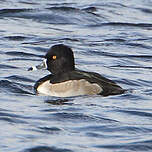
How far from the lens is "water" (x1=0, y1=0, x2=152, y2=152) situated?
12960 millimetres

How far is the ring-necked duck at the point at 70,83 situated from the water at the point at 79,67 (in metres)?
0.19

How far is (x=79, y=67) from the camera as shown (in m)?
19.8

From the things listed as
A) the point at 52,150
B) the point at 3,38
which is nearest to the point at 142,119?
the point at 52,150

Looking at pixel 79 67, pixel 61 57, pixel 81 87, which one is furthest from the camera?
pixel 79 67

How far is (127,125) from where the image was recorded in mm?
13922

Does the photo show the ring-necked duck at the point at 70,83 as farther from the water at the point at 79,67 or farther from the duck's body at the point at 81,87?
the water at the point at 79,67

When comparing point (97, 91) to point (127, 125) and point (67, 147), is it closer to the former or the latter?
point (127, 125)

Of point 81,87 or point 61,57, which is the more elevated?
point 61,57

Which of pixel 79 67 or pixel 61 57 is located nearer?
pixel 61 57

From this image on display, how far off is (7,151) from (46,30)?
1272cm

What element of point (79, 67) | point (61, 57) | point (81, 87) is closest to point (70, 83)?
point (81, 87)

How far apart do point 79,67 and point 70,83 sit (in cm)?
344

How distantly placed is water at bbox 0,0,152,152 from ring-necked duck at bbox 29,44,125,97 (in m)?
0.19

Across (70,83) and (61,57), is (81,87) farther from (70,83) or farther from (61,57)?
(61,57)
